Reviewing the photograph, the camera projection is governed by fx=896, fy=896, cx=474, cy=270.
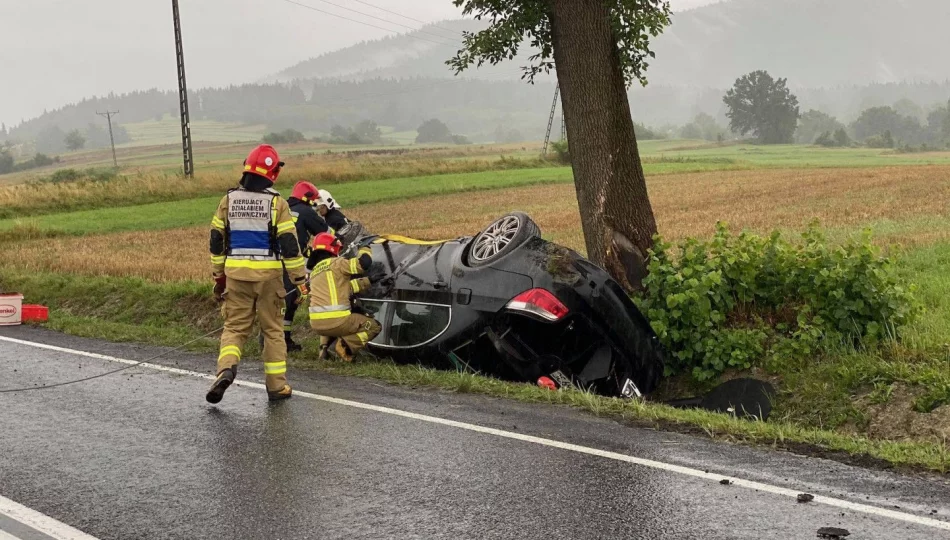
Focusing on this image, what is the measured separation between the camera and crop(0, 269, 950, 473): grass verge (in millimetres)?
5656

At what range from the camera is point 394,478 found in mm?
5164

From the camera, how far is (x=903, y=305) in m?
8.10

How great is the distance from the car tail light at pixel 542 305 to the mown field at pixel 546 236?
2.14ft

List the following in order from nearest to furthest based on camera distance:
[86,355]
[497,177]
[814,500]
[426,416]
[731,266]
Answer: [814,500]
[426,416]
[731,266]
[86,355]
[497,177]

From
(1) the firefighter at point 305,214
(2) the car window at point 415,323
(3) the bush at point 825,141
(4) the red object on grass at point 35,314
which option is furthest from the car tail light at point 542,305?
(3) the bush at point 825,141

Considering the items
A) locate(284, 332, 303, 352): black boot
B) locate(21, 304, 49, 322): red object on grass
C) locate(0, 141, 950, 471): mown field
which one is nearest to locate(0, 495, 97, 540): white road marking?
locate(0, 141, 950, 471): mown field

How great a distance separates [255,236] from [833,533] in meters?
4.86

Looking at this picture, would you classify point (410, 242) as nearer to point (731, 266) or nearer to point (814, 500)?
point (731, 266)

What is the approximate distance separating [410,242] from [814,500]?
17.4ft

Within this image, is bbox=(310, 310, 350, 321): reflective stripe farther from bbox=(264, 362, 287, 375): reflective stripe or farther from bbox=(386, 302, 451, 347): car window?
bbox=(264, 362, 287, 375): reflective stripe

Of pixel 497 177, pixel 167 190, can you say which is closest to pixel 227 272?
pixel 167 190

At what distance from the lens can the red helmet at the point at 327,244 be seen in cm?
900

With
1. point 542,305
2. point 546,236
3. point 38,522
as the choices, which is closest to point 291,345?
point 542,305

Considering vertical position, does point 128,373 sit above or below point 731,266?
below
